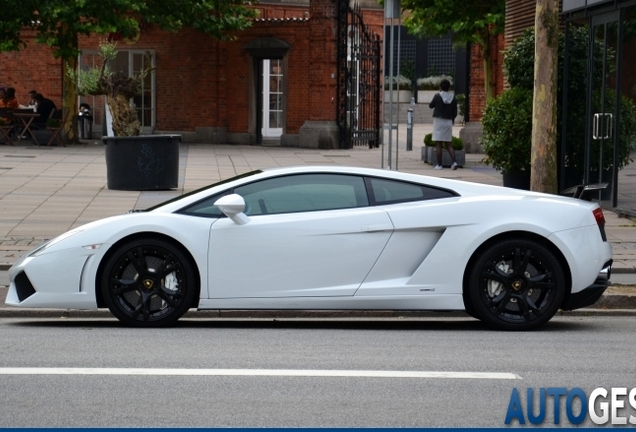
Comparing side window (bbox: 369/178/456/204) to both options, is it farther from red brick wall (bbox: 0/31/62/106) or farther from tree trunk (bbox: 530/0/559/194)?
red brick wall (bbox: 0/31/62/106)

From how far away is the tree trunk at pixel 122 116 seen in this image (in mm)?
19297

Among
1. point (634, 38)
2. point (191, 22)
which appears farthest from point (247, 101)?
point (634, 38)

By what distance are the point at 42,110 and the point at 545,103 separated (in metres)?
23.3

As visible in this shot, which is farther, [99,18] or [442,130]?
[99,18]

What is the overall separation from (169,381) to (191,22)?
28.1 meters

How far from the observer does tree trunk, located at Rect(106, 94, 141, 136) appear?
1930 centimetres

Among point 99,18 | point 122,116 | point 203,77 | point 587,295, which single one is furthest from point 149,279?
point 203,77

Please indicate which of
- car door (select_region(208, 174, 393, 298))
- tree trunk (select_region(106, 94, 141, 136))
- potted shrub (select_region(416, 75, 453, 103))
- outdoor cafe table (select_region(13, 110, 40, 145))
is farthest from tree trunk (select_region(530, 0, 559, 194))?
potted shrub (select_region(416, 75, 453, 103))

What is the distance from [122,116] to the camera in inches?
763

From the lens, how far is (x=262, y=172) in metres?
8.91

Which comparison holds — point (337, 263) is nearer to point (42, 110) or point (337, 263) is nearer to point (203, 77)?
point (42, 110)

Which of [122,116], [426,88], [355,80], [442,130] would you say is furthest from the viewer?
[426,88]

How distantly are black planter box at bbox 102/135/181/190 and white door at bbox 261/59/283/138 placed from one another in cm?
1890

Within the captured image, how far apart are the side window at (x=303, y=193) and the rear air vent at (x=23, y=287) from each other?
1.67 meters
